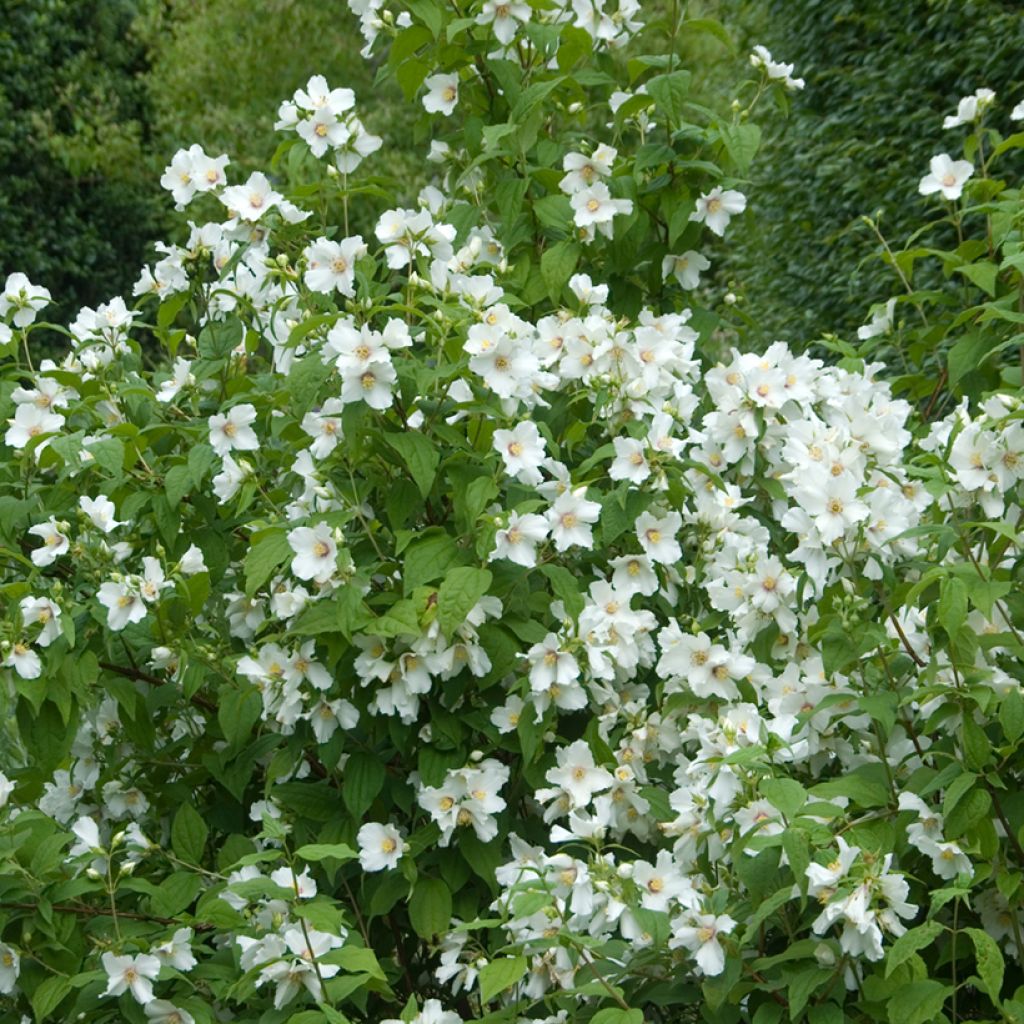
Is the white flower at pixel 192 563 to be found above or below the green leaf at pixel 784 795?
above

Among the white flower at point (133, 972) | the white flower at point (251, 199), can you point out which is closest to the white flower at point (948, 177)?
the white flower at point (251, 199)

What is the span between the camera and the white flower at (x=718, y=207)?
2639 millimetres

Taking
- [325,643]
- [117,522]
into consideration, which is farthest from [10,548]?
[325,643]

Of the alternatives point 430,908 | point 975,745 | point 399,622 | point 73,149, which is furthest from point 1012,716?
point 73,149

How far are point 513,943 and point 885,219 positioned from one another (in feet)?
15.1

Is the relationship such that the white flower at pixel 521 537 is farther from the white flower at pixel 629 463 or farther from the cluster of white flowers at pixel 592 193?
the cluster of white flowers at pixel 592 193

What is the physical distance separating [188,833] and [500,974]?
687 mm

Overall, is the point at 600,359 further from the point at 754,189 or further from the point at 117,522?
the point at 754,189

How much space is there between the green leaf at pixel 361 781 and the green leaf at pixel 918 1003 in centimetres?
81

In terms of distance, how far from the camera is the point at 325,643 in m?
2.14

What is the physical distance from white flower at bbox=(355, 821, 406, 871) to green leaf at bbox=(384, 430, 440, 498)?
490 mm

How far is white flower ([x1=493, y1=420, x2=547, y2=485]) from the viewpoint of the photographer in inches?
82.6

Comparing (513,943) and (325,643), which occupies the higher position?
(325,643)

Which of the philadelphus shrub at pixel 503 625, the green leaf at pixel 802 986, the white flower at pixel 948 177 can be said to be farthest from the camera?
the white flower at pixel 948 177
